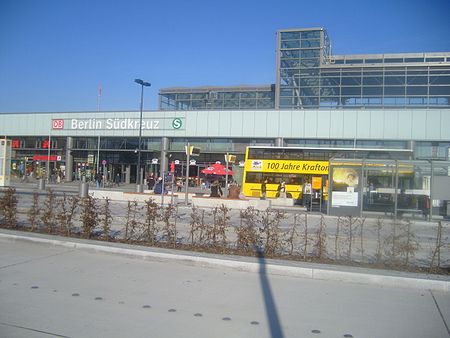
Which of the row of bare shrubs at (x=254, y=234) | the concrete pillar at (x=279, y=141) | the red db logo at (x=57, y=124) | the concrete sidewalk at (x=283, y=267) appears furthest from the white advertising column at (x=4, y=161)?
Answer: the red db logo at (x=57, y=124)

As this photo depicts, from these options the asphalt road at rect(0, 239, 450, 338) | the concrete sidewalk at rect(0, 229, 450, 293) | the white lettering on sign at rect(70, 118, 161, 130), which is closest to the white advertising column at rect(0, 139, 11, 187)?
the concrete sidewalk at rect(0, 229, 450, 293)

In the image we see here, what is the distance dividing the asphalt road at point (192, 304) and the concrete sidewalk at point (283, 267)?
0.12 m

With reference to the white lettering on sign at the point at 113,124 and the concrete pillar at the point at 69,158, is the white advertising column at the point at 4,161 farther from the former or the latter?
the concrete pillar at the point at 69,158

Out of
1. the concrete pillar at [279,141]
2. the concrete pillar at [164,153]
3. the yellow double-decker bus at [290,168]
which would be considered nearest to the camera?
the yellow double-decker bus at [290,168]

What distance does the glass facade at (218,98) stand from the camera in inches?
2509

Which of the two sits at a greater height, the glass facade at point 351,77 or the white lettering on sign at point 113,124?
the glass facade at point 351,77

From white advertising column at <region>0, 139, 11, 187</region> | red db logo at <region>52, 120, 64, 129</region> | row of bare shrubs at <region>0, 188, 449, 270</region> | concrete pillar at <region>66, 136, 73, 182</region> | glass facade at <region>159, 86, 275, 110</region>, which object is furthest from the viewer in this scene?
glass facade at <region>159, 86, 275, 110</region>

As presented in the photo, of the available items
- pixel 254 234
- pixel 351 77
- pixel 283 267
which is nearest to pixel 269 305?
pixel 283 267

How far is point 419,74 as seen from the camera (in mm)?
50812

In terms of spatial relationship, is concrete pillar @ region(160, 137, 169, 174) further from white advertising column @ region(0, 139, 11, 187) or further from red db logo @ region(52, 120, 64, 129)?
white advertising column @ region(0, 139, 11, 187)

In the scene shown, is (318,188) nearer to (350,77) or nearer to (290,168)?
(290,168)

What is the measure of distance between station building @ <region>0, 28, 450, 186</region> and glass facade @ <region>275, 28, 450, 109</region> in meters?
0.12

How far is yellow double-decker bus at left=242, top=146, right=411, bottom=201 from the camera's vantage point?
29922 mm

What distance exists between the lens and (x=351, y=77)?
52.7 m
